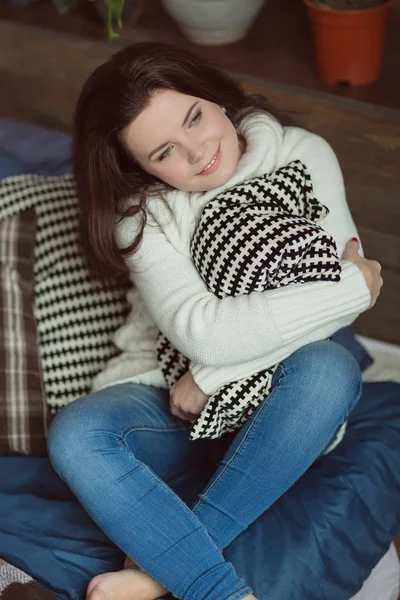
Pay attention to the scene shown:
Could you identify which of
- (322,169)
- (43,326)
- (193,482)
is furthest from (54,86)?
(193,482)

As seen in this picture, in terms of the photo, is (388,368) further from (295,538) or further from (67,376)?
(67,376)

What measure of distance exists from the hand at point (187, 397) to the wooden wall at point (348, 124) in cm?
56

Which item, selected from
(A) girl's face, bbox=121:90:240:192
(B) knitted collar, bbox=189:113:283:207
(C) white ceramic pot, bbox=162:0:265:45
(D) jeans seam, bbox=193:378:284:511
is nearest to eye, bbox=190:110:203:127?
(A) girl's face, bbox=121:90:240:192

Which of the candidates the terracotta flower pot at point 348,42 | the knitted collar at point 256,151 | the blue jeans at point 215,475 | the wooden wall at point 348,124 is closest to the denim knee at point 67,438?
the blue jeans at point 215,475

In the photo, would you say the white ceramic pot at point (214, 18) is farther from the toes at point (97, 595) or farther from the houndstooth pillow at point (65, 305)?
the toes at point (97, 595)

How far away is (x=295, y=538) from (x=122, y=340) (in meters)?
0.46

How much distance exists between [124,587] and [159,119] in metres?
0.69

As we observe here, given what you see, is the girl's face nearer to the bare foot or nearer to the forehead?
the forehead

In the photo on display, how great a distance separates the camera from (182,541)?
1.29 m

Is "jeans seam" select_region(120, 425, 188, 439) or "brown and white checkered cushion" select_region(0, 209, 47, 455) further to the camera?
"brown and white checkered cushion" select_region(0, 209, 47, 455)

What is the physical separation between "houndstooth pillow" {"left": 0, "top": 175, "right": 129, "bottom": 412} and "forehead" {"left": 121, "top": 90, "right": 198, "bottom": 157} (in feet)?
1.31

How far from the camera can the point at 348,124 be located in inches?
69.5

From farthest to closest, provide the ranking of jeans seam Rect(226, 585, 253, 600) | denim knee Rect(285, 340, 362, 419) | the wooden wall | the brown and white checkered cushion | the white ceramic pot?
the white ceramic pot, the wooden wall, the brown and white checkered cushion, denim knee Rect(285, 340, 362, 419), jeans seam Rect(226, 585, 253, 600)

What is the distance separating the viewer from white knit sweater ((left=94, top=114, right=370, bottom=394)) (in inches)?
51.6
